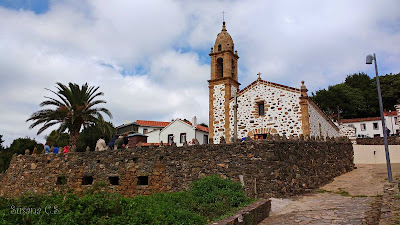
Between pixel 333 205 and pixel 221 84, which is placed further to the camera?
pixel 221 84

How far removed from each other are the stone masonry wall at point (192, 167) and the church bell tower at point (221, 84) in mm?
7347

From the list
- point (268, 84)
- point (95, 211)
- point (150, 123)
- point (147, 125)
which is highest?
point (268, 84)

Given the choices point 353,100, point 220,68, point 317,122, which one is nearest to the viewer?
point 317,122

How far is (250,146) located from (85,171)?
8601 mm

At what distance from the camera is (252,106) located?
19422 millimetres

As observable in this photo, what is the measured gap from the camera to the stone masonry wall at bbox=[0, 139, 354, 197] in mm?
10836

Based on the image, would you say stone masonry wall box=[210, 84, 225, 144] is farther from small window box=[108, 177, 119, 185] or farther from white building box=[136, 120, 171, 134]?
white building box=[136, 120, 171, 134]

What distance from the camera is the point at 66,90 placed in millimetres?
19969

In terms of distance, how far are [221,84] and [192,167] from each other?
389 inches

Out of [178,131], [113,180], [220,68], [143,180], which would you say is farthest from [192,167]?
[178,131]

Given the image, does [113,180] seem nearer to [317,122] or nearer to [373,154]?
[317,122]

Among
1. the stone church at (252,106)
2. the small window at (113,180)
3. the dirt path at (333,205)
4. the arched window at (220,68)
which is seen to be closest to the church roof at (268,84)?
the stone church at (252,106)

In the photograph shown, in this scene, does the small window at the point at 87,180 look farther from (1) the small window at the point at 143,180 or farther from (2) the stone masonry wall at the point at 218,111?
(2) the stone masonry wall at the point at 218,111

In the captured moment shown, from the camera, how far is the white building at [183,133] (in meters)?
33.4
